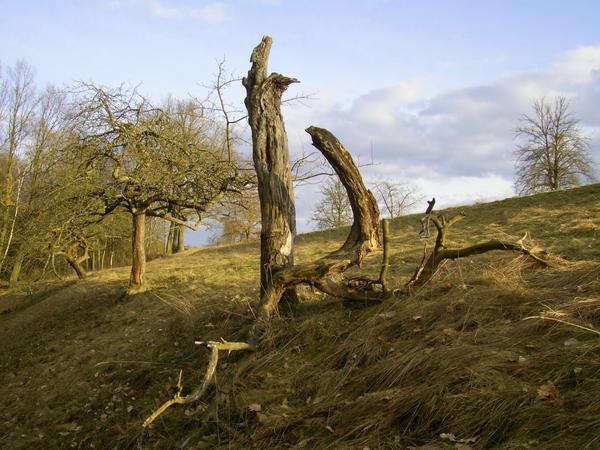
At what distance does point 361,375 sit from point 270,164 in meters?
3.28

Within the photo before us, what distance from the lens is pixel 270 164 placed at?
6.91 meters

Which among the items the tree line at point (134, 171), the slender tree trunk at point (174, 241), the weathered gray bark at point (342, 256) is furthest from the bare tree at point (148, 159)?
the slender tree trunk at point (174, 241)

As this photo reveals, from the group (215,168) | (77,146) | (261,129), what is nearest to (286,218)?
(261,129)

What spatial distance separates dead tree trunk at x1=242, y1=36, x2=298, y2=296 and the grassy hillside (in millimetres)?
788

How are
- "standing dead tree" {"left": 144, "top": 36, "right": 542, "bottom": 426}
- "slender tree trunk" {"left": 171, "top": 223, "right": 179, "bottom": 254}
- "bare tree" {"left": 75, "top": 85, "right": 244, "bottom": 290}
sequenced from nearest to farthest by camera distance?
1. "standing dead tree" {"left": 144, "top": 36, "right": 542, "bottom": 426}
2. "bare tree" {"left": 75, "top": 85, "right": 244, "bottom": 290}
3. "slender tree trunk" {"left": 171, "top": 223, "right": 179, "bottom": 254}

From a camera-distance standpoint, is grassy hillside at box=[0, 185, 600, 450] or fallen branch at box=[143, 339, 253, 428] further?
fallen branch at box=[143, 339, 253, 428]

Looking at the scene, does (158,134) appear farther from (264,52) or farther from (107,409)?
(107,409)

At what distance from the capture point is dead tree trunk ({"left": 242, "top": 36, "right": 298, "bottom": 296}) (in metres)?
6.76

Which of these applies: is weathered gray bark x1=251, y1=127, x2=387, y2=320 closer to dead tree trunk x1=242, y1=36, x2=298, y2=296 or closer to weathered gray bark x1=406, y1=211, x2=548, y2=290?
dead tree trunk x1=242, y1=36, x2=298, y2=296

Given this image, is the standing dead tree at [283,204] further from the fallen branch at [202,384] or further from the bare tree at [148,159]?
the bare tree at [148,159]

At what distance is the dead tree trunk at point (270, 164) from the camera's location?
6758 millimetres

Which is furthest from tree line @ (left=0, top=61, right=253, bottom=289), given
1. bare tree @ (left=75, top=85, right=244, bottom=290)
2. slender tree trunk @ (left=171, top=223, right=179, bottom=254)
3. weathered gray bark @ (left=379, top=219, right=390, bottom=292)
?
slender tree trunk @ (left=171, top=223, right=179, bottom=254)

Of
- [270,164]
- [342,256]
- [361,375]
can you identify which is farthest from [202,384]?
[270,164]

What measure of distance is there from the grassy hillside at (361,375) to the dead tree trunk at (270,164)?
0.79 m
